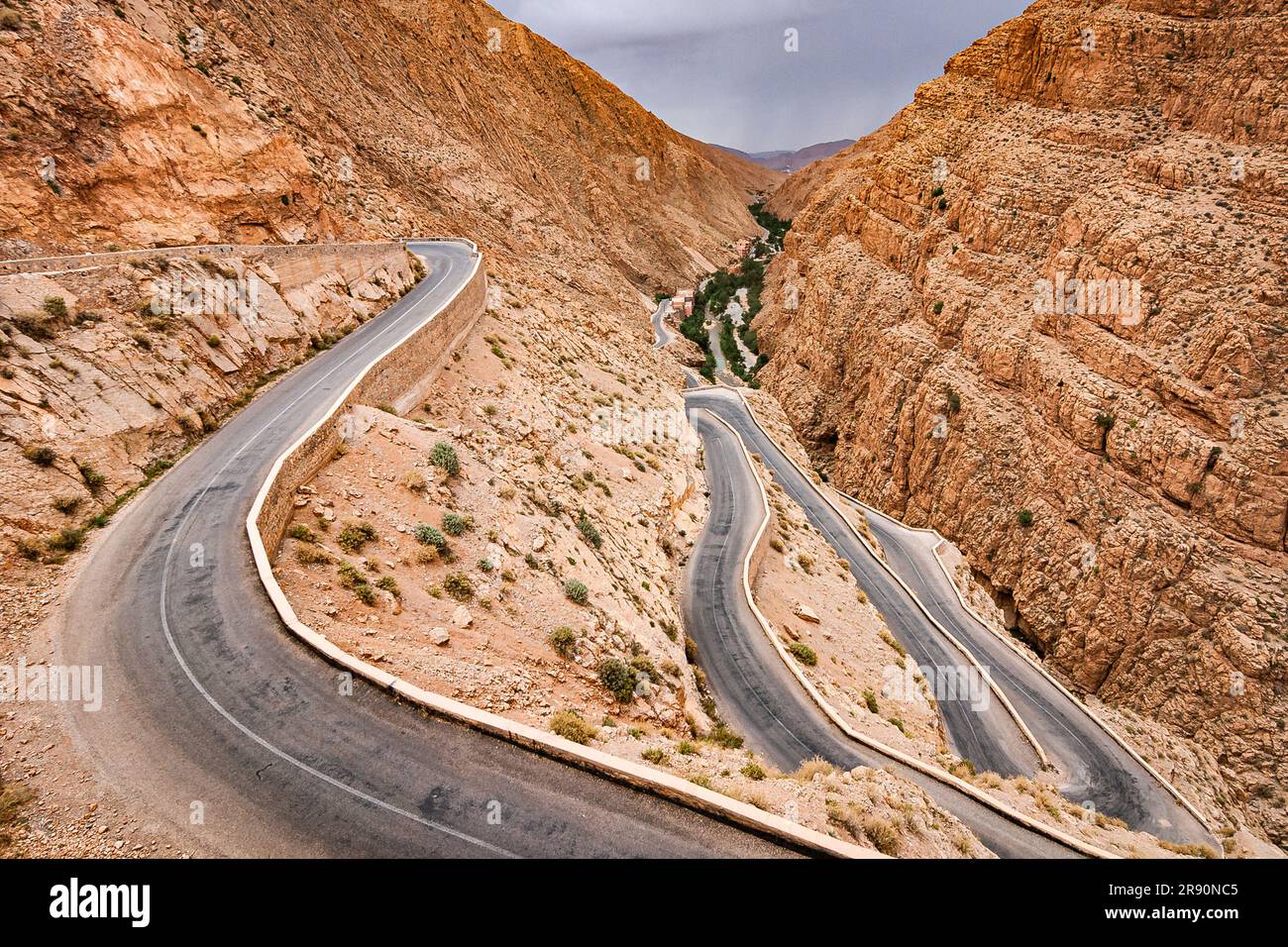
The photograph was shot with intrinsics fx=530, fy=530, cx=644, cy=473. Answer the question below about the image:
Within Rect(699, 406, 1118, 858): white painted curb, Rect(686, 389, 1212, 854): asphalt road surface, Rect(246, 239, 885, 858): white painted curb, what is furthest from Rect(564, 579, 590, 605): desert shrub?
Rect(699, 406, 1118, 858): white painted curb

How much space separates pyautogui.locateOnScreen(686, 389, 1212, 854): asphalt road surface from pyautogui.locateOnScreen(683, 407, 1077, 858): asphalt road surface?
11.7 inches

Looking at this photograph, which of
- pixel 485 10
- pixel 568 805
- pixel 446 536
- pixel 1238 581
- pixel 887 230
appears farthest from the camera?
pixel 485 10

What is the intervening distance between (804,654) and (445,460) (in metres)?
14.2

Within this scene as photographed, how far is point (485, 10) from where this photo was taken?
7319 cm

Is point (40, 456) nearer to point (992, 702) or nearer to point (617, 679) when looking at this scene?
point (617, 679)

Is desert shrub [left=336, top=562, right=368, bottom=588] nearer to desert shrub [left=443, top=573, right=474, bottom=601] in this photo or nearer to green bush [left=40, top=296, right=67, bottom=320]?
desert shrub [left=443, top=573, right=474, bottom=601]

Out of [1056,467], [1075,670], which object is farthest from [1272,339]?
[1075,670]

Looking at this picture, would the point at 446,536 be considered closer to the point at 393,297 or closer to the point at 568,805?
the point at 568,805

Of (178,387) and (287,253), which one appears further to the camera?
(287,253)

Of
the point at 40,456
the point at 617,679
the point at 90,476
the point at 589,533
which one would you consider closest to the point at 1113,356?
the point at 589,533

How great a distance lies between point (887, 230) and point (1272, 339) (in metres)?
30.7

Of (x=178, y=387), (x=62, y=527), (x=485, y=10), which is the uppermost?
(x=485, y=10)

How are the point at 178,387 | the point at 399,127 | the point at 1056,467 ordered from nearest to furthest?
the point at 178,387
the point at 1056,467
the point at 399,127

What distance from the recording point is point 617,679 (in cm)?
1156
